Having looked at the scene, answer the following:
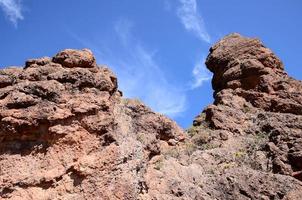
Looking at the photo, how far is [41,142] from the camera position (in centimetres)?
1221

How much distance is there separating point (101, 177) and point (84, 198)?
28.3 inches

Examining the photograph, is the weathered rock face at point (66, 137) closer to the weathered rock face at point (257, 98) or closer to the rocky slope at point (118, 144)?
the rocky slope at point (118, 144)

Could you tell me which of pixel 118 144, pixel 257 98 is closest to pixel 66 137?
pixel 118 144

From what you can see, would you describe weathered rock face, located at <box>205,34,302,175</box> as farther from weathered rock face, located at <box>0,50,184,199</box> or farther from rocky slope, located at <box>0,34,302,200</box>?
weathered rock face, located at <box>0,50,184,199</box>

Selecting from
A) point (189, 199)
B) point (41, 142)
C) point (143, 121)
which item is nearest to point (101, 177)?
point (41, 142)

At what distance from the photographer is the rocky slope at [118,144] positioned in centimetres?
1161

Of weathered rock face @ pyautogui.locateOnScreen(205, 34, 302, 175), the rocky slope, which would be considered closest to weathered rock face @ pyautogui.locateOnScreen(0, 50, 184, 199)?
the rocky slope

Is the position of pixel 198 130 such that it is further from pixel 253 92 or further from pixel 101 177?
pixel 101 177

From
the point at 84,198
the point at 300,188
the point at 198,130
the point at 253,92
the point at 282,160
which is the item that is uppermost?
the point at 253,92

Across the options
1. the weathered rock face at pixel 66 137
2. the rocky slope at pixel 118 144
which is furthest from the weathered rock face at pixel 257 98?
the weathered rock face at pixel 66 137

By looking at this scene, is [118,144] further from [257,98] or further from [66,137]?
[257,98]

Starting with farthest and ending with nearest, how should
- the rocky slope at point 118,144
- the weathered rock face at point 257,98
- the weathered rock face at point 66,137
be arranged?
the weathered rock face at point 257,98 → the rocky slope at point 118,144 → the weathered rock face at point 66,137

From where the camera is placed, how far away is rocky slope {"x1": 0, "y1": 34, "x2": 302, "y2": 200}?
1161 centimetres

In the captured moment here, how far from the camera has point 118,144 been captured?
1246 cm
